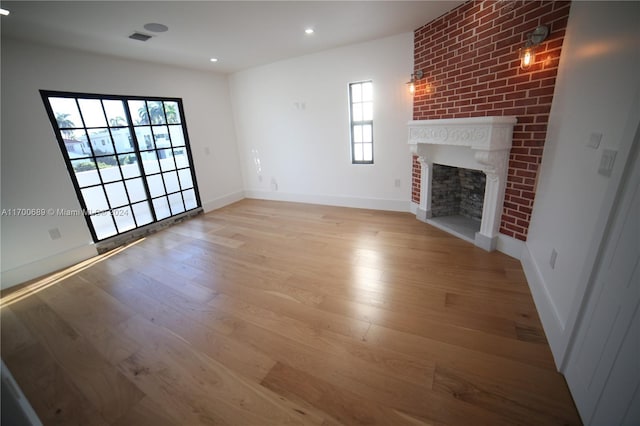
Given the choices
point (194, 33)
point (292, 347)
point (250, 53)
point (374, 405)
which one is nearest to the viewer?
point (374, 405)

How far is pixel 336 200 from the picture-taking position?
189 inches

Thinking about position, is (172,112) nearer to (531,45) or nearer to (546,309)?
(531,45)

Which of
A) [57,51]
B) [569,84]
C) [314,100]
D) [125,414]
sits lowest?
[125,414]

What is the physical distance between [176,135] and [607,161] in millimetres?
5264

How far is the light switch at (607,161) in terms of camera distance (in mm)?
1226

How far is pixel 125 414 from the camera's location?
1432mm

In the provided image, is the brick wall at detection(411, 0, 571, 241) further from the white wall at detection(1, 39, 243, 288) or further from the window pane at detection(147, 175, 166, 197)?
the window pane at detection(147, 175, 166, 197)

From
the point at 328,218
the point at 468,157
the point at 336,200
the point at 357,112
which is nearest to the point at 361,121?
the point at 357,112

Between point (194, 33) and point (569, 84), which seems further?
point (194, 33)

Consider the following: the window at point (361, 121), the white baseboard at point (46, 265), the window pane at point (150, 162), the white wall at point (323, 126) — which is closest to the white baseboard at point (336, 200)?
the white wall at point (323, 126)

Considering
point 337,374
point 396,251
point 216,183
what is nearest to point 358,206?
point 396,251

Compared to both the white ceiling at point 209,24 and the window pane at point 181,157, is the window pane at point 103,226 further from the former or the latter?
the white ceiling at point 209,24

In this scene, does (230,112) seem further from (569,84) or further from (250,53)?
(569,84)

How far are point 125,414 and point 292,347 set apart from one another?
0.99 meters
